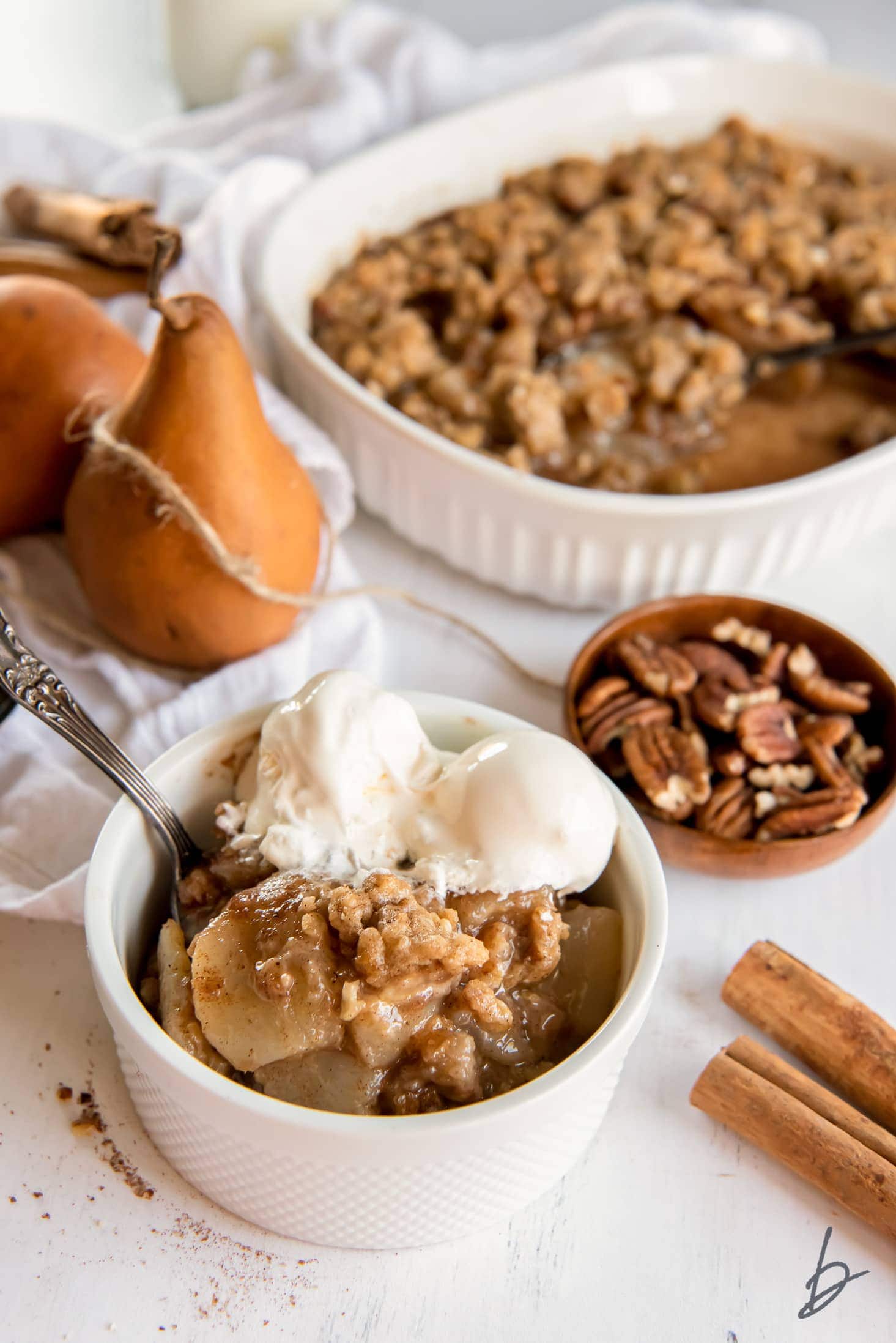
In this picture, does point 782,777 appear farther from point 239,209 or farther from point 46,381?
point 239,209

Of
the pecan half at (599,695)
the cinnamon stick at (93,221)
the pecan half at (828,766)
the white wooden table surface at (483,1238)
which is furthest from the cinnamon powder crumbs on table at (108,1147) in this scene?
the cinnamon stick at (93,221)

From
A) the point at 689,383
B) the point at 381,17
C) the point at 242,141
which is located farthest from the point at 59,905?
the point at 381,17

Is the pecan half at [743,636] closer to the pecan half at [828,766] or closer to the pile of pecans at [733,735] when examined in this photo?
the pile of pecans at [733,735]

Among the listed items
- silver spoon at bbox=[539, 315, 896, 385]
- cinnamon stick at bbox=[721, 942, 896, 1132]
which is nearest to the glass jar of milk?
silver spoon at bbox=[539, 315, 896, 385]

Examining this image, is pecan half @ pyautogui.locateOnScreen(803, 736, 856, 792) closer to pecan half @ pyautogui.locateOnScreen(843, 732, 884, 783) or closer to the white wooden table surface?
pecan half @ pyautogui.locateOnScreen(843, 732, 884, 783)

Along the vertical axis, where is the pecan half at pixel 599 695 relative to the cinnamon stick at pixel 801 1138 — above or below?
above

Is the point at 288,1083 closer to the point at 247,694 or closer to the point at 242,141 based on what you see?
the point at 247,694
